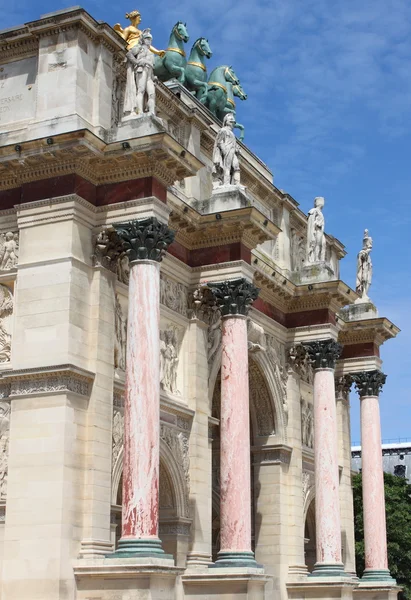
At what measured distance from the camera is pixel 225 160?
27.9 meters

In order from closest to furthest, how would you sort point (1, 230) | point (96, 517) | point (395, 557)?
point (96, 517) → point (1, 230) → point (395, 557)

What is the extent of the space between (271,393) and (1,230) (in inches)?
459

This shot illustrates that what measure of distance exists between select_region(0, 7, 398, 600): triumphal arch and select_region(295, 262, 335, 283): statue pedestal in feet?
1.75

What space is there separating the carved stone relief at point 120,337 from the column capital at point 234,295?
3.27 m

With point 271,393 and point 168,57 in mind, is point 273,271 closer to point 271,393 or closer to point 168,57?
point 271,393

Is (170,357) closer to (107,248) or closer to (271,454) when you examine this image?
(107,248)

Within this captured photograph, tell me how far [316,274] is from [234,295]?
23.2 feet

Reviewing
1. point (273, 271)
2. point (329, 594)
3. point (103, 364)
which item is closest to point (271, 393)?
point (273, 271)

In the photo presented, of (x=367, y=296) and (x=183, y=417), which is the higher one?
(x=367, y=296)

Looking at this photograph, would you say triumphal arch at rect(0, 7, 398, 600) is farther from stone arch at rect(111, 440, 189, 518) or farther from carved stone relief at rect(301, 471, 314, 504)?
carved stone relief at rect(301, 471, 314, 504)

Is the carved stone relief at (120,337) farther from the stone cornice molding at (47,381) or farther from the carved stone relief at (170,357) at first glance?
the carved stone relief at (170,357)

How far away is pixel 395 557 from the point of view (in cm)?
5419

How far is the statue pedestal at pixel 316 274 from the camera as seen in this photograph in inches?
1299

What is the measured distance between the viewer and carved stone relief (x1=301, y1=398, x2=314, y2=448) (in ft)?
114
